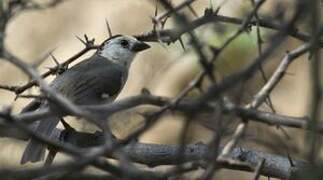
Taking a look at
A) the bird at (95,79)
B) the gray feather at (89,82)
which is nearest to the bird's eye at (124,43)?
the bird at (95,79)

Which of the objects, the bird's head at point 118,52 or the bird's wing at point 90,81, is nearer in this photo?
the bird's wing at point 90,81

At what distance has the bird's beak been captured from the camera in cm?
615

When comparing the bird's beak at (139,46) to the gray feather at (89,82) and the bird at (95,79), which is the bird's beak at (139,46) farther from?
the gray feather at (89,82)

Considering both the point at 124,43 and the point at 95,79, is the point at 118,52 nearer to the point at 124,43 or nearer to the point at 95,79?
the point at 124,43

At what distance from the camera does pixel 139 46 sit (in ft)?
20.7

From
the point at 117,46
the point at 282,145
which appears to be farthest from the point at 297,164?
the point at 117,46

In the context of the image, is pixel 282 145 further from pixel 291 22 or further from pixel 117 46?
pixel 117 46

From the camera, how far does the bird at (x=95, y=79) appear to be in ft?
14.8

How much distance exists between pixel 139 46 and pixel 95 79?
61 cm

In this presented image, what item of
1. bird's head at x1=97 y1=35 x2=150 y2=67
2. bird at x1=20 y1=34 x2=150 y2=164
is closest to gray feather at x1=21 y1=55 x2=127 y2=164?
bird at x1=20 y1=34 x2=150 y2=164

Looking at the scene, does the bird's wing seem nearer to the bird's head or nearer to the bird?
the bird

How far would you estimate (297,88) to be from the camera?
27.4ft

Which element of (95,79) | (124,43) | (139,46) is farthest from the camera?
(124,43)

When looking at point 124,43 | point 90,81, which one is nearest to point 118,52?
point 124,43
